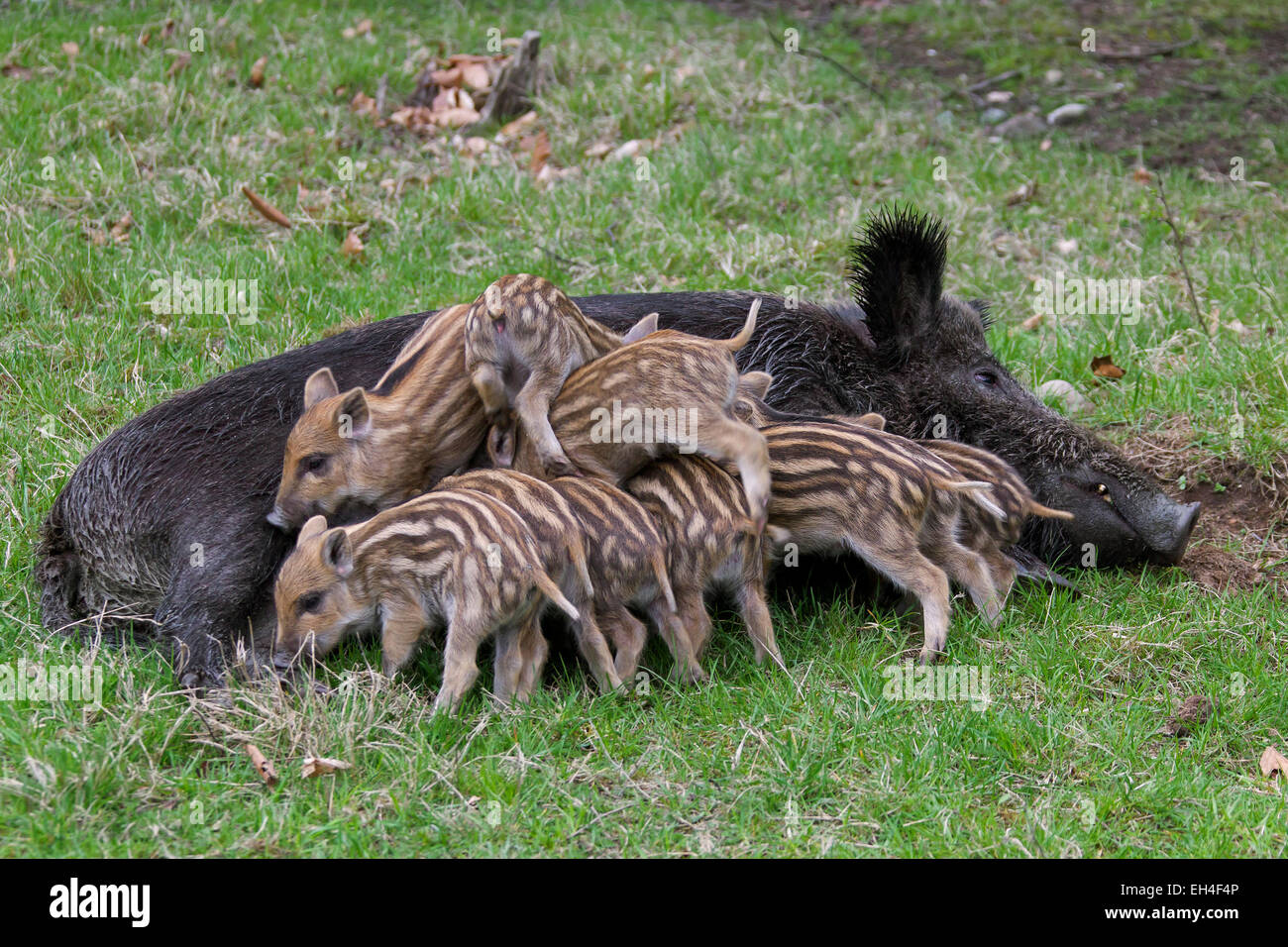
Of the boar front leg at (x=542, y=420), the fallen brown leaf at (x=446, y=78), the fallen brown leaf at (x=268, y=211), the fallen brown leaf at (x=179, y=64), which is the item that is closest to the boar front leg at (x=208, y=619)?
the boar front leg at (x=542, y=420)

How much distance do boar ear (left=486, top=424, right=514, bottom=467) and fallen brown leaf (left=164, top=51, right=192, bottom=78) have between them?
495 cm

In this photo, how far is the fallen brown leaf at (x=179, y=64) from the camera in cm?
794

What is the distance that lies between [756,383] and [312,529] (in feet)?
5.02

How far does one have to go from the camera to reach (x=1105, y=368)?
239 inches

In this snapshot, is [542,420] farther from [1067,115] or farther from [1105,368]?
[1067,115]

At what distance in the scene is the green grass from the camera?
3.30m

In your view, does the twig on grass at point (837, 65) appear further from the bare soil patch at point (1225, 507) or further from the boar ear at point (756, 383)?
the boar ear at point (756, 383)

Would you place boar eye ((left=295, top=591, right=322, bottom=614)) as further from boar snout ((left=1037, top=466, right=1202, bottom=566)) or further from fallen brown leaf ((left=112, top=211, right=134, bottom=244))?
fallen brown leaf ((left=112, top=211, right=134, bottom=244))

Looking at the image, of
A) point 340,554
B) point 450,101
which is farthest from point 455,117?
point 340,554

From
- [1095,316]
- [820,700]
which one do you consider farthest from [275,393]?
[1095,316]

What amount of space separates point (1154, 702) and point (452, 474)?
7.31 feet

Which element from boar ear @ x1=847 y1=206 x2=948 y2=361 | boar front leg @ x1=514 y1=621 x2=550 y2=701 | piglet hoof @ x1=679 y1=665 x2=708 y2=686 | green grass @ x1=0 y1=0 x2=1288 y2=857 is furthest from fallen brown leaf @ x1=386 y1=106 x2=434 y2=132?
piglet hoof @ x1=679 y1=665 x2=708 y2=686

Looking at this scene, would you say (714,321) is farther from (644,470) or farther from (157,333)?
(157,333)

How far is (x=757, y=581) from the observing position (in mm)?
4062
